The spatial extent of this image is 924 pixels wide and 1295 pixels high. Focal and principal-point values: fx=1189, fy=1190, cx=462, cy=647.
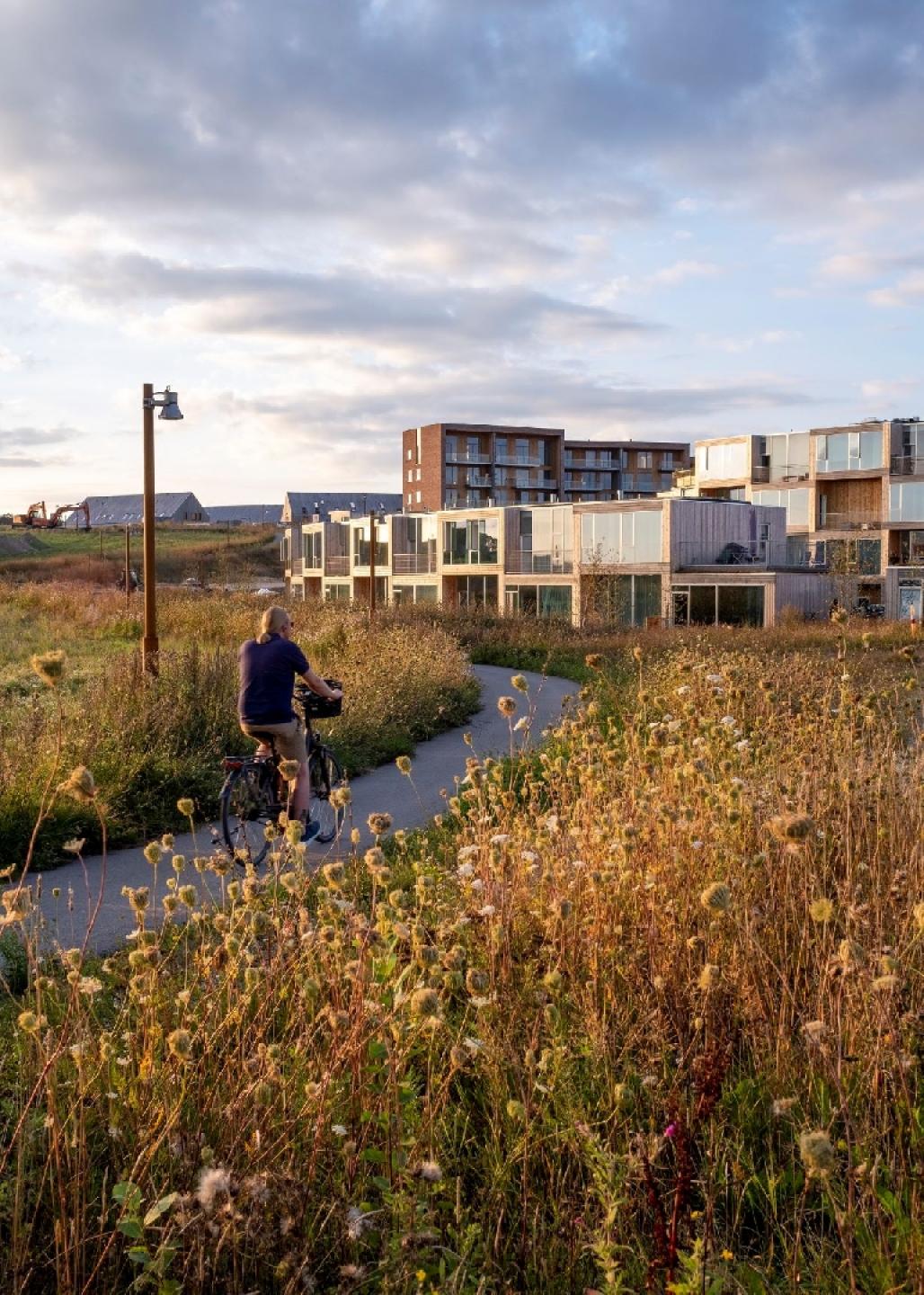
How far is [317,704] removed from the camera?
9.43 meters

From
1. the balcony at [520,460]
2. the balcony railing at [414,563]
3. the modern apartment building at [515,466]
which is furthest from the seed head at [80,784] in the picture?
the balcony at [520,460]

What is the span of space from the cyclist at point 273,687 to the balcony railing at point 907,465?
187 feet

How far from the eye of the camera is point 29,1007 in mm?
4719

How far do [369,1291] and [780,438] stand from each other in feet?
216

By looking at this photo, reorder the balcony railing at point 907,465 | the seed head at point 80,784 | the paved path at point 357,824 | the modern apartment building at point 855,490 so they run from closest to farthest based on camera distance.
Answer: the seed head at point 80,784 < the paved path at point 357,824 < the modern apartment building at point 855,490 < the balcony railing at point 907,465

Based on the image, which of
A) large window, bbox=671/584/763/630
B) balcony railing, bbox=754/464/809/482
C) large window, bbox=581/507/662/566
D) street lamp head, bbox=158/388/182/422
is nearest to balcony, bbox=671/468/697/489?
balcony railing, bbox=754/464/809/482

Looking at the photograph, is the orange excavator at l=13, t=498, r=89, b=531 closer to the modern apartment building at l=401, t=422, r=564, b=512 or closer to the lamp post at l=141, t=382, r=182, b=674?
the modern apartment building at l=401, t=422, r=564, b=512

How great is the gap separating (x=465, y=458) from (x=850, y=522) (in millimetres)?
34331

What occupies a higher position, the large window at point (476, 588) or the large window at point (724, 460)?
the large window at point (724, 460)

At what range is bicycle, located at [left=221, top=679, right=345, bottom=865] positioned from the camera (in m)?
8.40

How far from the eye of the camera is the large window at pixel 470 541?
5422 centimetres

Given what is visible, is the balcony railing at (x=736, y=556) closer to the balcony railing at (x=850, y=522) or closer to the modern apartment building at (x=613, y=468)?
the balcony railing at (x=850, y=522)

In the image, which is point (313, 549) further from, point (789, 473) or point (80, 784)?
point (80, 784)

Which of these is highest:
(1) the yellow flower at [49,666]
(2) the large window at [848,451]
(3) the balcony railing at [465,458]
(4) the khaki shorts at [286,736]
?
(3) the balcony railing at [465,458]
